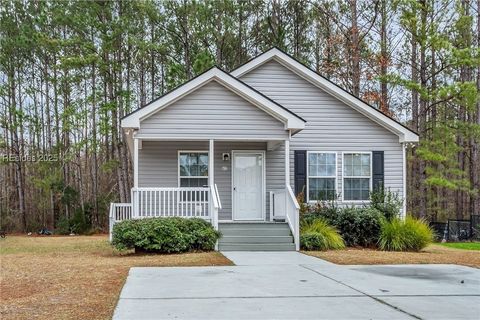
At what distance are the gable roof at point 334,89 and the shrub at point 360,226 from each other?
368cm

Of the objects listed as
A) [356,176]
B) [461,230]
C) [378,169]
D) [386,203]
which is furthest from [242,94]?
[461,230]

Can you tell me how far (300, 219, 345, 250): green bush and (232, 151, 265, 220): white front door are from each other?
96.3 inches

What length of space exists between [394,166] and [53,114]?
1862cm

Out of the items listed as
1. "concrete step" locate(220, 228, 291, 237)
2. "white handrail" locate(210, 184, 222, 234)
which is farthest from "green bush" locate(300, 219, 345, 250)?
"white handrail" locate(210, 184, 222, 234)

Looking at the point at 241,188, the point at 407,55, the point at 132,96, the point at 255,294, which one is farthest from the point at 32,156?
the point at 255,294

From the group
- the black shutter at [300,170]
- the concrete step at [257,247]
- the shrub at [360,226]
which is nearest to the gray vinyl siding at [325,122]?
the black shutter at [300,170]

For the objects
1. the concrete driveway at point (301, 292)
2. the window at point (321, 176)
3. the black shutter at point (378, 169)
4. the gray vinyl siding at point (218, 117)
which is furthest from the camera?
the black shutter at point (378, 169)

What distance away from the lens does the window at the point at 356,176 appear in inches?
663

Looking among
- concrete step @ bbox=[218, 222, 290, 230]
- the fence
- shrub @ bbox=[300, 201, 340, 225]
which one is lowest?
the fence

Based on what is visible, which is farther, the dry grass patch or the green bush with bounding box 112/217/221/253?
the green bush with bounding box 112/217/221/253

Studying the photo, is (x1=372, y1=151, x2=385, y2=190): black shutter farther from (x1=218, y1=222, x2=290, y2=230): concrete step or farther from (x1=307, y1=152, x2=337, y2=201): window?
(x1=218, y1=222, x2=290, y2=230): concrete step

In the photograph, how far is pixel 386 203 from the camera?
1541cm

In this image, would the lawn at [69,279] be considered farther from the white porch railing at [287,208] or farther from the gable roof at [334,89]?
the gable roof at [334,89]

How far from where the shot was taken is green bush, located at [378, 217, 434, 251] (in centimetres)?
1387
